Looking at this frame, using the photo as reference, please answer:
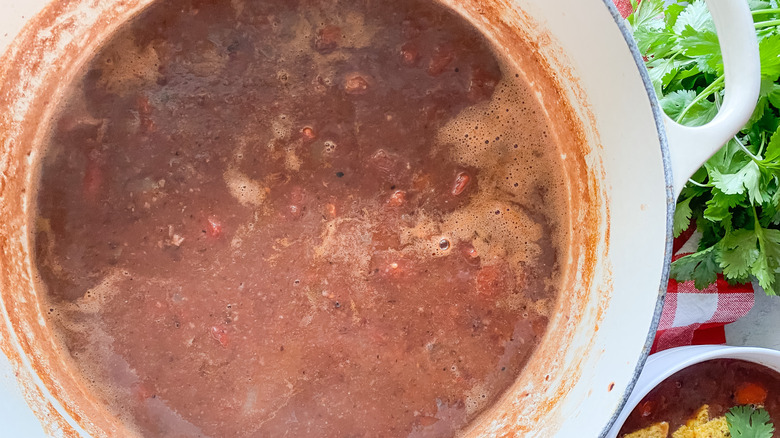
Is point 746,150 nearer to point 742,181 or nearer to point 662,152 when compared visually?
point 742,181

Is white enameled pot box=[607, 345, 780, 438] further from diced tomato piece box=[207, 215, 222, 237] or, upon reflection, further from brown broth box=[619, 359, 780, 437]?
diced tomato piece box=[207, 215, 222, 237]

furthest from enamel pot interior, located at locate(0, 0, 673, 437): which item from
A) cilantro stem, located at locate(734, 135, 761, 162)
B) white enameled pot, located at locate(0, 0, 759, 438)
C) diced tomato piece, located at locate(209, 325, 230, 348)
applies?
diced tomato piece, located at locate(209, 325, 230, 348)

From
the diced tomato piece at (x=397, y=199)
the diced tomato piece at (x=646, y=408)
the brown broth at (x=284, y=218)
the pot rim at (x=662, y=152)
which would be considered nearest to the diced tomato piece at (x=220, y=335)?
the brown broth at (x=284, y=218)

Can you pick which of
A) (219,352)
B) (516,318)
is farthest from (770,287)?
(219,352)

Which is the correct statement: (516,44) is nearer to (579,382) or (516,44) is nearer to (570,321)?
(570,321)

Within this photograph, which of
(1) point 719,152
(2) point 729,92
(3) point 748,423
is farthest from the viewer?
(3) point 748,423

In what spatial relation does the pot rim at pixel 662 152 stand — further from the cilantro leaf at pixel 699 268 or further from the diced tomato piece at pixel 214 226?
the diced tomato piece at pixel 214 226

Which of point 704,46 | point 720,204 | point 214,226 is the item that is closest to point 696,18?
point 704,46
